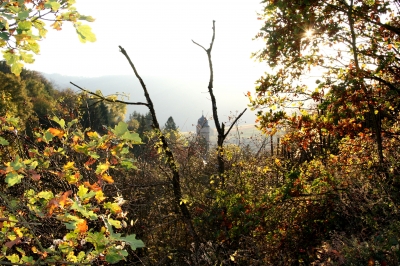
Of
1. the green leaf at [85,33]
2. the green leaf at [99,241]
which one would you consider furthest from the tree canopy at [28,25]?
the green leaf at [99,241]

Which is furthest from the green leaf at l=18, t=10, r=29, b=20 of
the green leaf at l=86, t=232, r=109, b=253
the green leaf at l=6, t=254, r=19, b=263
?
the green leaf at l=6, t=254, r=19, b=263

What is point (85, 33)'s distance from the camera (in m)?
2.05

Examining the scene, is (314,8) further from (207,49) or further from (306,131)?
(207,49)

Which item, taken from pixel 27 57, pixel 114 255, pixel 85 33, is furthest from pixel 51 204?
pixel 85 33

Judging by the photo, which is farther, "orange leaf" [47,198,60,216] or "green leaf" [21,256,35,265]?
"green leaf" [21,256,35,265]

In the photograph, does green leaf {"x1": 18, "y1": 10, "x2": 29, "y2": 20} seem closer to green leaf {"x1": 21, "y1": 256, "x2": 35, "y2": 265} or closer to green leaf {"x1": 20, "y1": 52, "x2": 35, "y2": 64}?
green leaf {"x1": 20, "y1": 52, "x2": 35, "y2": 64}

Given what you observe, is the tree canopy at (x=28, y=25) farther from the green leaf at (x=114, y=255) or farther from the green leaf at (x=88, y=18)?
the green leaf at (x=114, y=255)

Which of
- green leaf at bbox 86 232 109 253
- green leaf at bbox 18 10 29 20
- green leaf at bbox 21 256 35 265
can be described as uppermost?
green leaf at bbox 18 10 29 20

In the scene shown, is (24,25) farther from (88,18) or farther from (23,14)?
(88,18)

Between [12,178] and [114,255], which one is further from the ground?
[12,178]

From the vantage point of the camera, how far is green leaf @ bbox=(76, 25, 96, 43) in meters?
2.04

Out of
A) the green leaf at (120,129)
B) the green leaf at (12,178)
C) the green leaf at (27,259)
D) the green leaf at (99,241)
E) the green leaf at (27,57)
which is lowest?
the green leaf at (27,259)

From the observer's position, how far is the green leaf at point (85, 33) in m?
2.04

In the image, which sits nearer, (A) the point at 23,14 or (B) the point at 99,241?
(A) the point at 23,14
